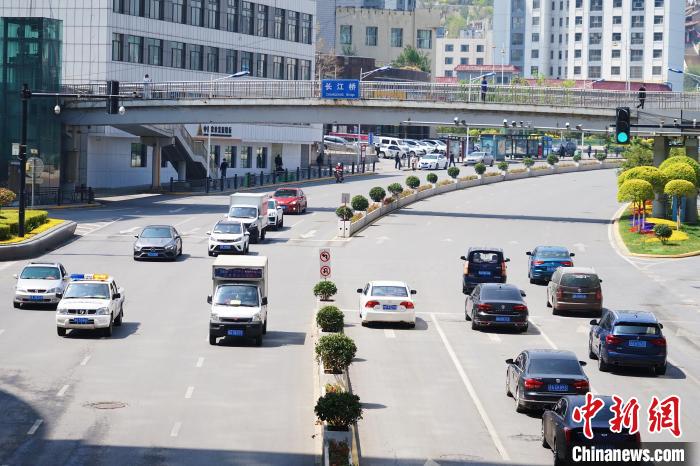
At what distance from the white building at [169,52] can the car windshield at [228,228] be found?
107 feet

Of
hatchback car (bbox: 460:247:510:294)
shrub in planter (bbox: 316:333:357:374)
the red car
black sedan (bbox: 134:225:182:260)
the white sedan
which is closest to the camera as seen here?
shrub in planter (bbox: 316:333:357:374)

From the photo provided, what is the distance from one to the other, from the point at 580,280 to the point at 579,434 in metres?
21.9

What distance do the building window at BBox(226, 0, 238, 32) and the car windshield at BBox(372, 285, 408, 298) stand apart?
73775 mm

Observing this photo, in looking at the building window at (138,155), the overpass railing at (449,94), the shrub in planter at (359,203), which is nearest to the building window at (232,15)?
the building window at (138,155)

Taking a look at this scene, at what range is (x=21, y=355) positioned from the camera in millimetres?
33156

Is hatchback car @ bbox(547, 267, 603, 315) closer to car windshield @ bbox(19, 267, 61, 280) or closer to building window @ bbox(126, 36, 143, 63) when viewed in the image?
car windshield @ bbox(19, 267, 61, 280)

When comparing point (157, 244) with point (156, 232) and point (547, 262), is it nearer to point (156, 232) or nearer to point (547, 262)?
point (156, 232)

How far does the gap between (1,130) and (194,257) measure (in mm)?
27189

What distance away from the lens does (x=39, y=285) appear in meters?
41.2

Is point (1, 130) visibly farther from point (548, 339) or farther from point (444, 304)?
point (548, 339)

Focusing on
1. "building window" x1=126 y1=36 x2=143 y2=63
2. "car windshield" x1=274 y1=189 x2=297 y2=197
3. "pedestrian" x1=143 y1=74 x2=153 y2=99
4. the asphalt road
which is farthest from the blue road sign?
"building window" x1=126 y1=36 x2=143 y2=63

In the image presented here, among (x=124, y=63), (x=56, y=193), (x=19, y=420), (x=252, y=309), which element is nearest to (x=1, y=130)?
(x=56, y=193)

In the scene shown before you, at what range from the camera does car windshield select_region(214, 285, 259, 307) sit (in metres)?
35.9

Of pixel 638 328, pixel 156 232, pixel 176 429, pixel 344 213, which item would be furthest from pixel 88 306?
pixel 344 213
